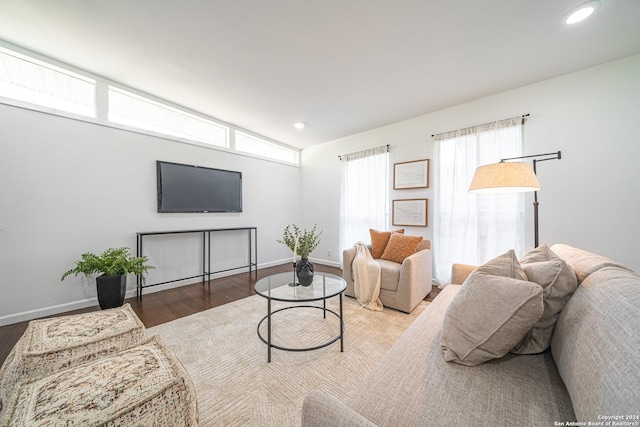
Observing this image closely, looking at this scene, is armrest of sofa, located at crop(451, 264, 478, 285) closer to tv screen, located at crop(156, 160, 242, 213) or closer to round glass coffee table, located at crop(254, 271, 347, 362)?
round glass coffee table, located at crop(254, 271, 347, 362)

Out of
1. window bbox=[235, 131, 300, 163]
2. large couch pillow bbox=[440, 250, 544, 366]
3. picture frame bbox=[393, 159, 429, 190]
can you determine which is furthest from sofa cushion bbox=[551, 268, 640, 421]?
window bbox=[235, 131, 300, 163]

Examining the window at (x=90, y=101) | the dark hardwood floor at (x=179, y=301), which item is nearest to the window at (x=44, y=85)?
the window at (x=90, y=101)

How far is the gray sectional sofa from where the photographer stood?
0.53m

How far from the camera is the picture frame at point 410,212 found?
3434mm

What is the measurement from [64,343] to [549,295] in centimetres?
226

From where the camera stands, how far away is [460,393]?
789mm

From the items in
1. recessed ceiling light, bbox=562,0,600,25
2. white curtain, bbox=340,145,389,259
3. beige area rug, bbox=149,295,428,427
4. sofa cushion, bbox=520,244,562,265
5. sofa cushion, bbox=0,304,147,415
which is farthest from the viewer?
white curtain, bbox=340,145,389,259

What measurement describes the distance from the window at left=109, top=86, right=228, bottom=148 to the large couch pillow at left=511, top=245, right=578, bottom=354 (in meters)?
4.15

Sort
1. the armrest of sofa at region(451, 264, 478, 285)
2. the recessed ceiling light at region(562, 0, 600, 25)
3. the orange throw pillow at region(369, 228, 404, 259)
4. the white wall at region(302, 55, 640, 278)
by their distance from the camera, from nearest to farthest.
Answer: the recessed ceiling light at region(562, 0, 600, 25), the armrest of sofa at region(451, 264, 478, 285), the white wall at region(302, 55, 640, 278), the orange throw pillow at region(369, 228, 404, 259)

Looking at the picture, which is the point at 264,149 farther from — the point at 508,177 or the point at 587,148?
the point at 587,148

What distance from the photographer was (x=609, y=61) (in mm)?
2266

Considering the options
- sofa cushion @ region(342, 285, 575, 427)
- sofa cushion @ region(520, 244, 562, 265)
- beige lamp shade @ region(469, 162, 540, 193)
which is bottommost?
sofa cushion @ region(342, 285, 575, 427)

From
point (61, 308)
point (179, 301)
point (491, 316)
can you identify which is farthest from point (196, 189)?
point (491, 316)

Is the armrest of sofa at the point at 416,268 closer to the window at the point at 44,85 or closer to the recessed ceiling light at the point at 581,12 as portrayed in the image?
the recessed ceiling light at the point at 581,12
